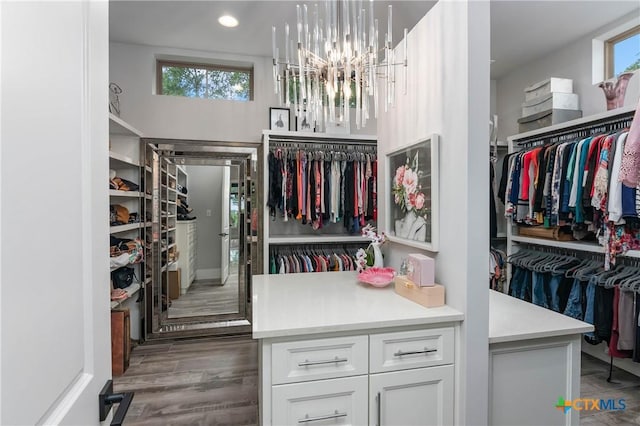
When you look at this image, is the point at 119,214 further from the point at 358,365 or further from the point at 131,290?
the point at 358,365

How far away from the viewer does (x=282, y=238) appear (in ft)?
10.9

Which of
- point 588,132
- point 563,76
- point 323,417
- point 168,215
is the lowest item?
point 323,417

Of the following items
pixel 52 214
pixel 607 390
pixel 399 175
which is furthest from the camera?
pixel 607 390

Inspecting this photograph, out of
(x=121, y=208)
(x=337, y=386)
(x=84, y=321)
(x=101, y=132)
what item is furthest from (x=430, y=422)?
(x=121, y=208)

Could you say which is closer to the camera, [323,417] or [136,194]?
[323,417]

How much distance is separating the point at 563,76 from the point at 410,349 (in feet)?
11.2

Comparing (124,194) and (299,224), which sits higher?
(124,194)

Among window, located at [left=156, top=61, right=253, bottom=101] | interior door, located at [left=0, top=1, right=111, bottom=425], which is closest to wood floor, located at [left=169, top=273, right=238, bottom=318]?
window, located at [left=156, top=61, right=253, bottom=101]

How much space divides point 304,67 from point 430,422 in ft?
6.40

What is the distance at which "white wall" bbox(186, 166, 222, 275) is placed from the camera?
3574 millimetres

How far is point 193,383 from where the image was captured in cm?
257

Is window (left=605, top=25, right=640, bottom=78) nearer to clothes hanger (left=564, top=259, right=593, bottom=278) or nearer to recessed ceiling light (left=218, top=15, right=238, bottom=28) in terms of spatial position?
clothes hanger (left=564, top=259, right=593, bottom=278)

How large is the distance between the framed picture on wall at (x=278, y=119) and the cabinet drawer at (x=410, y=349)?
2.73 metres

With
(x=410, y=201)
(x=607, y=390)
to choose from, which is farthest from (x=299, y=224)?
(x=607, y=390)
